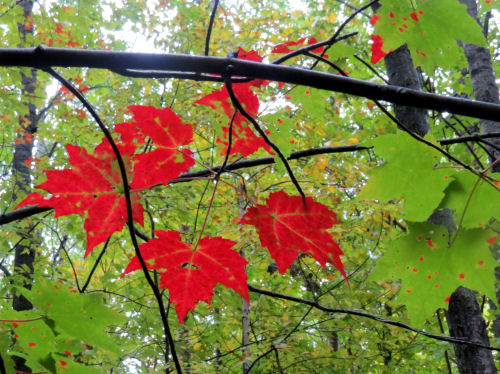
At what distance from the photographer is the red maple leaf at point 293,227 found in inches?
31.7

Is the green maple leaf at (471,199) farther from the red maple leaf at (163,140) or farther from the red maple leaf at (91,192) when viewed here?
the red maple leaf at (91,192)

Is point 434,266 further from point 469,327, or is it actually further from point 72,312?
point 469,327

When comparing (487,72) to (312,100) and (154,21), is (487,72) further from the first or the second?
(154,21)

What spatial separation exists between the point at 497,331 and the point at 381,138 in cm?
485

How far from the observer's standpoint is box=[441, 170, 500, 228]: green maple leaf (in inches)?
30.5

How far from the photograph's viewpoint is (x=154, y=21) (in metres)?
4.10

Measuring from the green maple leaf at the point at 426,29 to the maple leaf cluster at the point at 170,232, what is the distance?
45cm

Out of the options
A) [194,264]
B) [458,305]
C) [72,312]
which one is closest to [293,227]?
[194,264]

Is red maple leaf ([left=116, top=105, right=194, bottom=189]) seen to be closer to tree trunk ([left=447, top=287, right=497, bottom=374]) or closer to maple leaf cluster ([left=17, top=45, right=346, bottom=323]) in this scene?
maple leaf cluster ([left=17, top=45, right=346, bottom=323])

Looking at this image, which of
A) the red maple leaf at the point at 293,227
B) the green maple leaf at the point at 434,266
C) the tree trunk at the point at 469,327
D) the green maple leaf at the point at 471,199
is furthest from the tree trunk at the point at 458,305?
the red maple leaf at the point at 293,227

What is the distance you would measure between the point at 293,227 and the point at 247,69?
1.42 ft

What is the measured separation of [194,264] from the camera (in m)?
0.84

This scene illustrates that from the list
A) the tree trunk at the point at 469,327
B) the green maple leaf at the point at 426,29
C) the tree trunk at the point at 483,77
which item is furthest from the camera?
the tree trunk at the point at 483,77

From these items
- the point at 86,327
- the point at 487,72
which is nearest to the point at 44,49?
the point at 86,327
